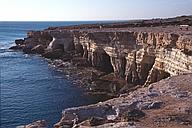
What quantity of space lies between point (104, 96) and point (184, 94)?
18.3 m

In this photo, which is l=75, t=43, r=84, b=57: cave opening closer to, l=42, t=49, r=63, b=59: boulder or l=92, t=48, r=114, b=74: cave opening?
l=42, t=49, r=63, b=59: boulder

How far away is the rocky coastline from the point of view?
768 inches

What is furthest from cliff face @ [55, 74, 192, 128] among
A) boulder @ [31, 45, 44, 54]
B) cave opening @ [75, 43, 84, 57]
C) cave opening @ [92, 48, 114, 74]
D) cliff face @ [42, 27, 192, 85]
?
boulder @ [31, 45, 44, 54]

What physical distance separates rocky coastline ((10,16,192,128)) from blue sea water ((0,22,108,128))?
2.33 meters

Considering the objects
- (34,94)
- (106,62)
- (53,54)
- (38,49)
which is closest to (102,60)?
(106,62)

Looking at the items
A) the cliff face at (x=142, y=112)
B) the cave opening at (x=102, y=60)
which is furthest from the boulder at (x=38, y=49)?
the cliff face at (x=142, y=112)

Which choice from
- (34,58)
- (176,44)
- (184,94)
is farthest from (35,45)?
(184,94)

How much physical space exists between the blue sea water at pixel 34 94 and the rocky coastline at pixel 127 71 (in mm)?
2332

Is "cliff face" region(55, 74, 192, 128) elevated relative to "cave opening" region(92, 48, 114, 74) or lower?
elevated

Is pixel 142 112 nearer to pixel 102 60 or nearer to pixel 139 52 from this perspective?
pixel 139 52

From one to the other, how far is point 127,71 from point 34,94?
12520 millimetres

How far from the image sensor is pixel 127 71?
47469 mm

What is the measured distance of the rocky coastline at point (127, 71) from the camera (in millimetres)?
19516

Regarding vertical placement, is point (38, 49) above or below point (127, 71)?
below
